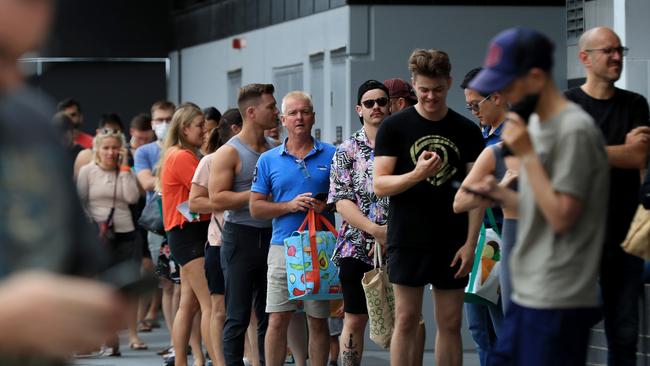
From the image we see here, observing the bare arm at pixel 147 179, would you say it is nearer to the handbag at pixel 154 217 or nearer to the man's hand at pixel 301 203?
the handbag at pixel 154 217

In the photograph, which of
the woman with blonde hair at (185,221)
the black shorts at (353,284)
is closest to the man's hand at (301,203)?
the black shorts at (353,284)

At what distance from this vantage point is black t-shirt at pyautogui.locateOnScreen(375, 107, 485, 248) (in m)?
7.98

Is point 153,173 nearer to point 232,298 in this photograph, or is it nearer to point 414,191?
point 232,298

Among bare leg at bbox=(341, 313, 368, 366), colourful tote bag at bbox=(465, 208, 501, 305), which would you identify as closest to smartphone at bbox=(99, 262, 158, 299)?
colourful tote bag at bbox=(465, 208, 501, 305)

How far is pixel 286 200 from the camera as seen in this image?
945cm

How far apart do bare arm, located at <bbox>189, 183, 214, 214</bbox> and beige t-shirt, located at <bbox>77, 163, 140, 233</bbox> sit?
9.89 ft

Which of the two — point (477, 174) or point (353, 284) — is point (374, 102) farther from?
point (477, 174)

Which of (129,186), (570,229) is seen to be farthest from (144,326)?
(570,229)

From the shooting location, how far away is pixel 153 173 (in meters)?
Answer: 13.4

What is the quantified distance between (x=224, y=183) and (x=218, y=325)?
49.0 inches

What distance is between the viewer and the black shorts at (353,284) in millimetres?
9094

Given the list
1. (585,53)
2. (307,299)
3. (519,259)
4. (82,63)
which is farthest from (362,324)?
(82,63)

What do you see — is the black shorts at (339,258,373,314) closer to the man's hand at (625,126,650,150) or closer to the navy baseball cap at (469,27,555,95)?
the man's hand at (625,126,650,150)

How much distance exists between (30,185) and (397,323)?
5750 millimetres
